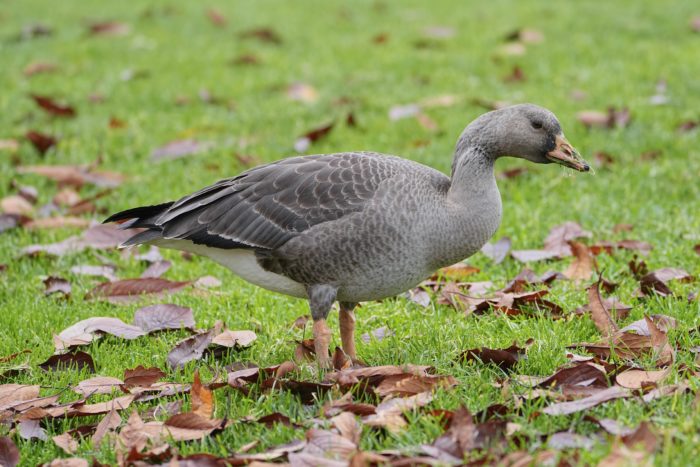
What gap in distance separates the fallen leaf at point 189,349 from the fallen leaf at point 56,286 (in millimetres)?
1206

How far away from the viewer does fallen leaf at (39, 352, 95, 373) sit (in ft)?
15.1

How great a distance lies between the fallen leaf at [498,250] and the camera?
5.96m

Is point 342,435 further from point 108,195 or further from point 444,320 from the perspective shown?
point 108,195

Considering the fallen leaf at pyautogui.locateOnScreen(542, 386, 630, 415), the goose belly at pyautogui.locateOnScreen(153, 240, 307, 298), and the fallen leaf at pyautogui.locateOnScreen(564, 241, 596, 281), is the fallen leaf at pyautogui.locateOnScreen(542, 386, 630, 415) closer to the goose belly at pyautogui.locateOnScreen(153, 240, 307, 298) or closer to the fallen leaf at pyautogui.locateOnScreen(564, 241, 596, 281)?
the goose belly at pyautogui.locateOnScreen(153, 240, 307, 298)

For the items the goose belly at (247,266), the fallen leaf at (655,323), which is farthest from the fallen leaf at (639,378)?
the goose belly at (247,266)

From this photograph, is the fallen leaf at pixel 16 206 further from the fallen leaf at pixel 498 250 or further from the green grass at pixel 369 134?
the fallen leaf at pixel 498 250

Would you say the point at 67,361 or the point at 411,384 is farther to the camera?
the point at 67,361

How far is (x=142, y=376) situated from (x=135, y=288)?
4.38ft

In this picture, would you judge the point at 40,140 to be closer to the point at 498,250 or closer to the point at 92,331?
the point at 92,331

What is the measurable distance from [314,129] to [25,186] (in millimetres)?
2359

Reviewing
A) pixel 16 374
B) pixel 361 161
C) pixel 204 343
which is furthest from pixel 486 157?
pixel 16 374

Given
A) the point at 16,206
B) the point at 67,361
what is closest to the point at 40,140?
the point at 16,206

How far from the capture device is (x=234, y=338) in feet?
15.7

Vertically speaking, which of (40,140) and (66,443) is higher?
(40,140)
